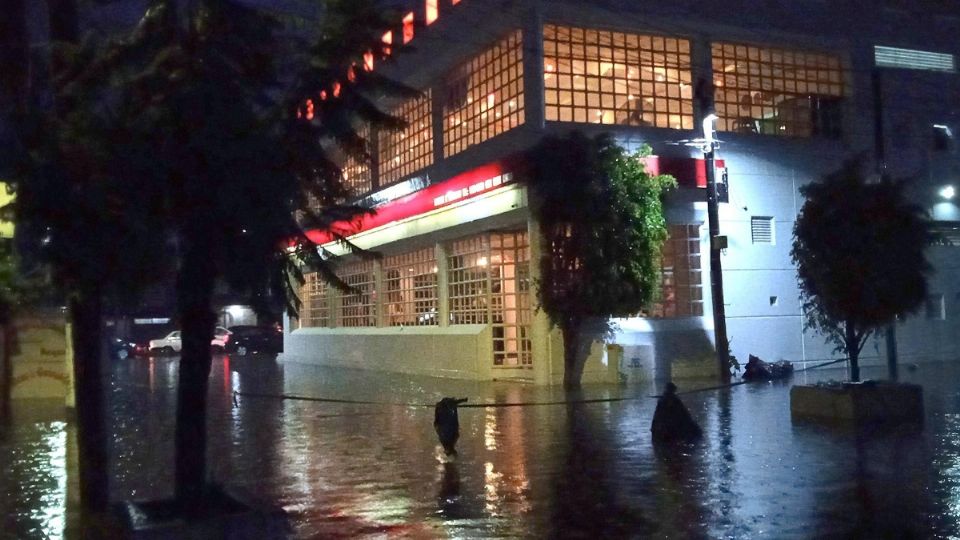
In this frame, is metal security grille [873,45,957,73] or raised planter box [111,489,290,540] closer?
raised planter box [111,489,290,540]

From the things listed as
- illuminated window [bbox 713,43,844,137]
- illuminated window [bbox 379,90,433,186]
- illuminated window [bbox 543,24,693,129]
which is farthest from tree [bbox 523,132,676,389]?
illuminated window [bbox 379,90,433,186]

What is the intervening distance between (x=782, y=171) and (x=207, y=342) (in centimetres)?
2075

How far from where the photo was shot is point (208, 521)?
7.98 m

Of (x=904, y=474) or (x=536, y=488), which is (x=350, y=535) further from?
(x=904, y=474)

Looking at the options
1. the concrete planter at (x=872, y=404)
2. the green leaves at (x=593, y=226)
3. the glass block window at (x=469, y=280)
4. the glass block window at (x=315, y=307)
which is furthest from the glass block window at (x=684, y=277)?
the glass block window at (x=315, y=307)

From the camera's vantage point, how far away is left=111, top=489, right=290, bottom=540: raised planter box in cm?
780

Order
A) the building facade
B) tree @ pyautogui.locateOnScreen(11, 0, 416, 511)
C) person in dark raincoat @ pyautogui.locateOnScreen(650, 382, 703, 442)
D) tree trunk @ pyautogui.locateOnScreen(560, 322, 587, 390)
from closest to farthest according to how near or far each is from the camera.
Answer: tree @ pyautogui.locateOnScreen(11, 0, 416, 511), person in dark raincoat @ pyautogui.locateOnScreen(650, 382, 703, 442), tree trunk @ pyautogui.locateOnScreen(560, 322, 587, 390), the building facade

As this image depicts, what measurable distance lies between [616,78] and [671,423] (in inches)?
518

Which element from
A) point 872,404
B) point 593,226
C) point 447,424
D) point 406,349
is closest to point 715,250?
point 593,226

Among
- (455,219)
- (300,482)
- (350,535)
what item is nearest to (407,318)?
(455,219)

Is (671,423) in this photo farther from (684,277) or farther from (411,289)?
(411,289)

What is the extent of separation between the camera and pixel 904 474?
11.1 metres

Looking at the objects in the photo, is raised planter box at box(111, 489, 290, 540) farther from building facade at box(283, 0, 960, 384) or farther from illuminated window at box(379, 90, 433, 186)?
illuminated window at box(379, 90, 433, 186)

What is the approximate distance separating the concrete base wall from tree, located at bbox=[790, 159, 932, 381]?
11.7m
